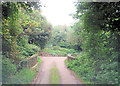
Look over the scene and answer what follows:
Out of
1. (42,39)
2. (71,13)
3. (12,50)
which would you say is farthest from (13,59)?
(42,39)

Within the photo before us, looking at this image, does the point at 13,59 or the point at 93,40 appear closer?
the point at 93,40

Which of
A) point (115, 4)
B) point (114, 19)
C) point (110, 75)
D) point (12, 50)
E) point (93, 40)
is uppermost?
point (115, 4)

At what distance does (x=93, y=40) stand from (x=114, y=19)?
1400mm

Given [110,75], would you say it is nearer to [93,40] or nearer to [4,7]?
[93,40]

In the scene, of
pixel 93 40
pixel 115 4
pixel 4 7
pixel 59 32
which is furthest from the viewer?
pixel 59 32

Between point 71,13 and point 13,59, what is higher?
point 71,13

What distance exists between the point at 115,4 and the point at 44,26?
41.7ft

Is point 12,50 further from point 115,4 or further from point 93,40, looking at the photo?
point 115,4

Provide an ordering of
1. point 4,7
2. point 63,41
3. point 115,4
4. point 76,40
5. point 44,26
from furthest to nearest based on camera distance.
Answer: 1. point 63,41
2. point 44,26
3. point 76,40
4. point 4,7
5. point 115,4

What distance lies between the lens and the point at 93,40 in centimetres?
453

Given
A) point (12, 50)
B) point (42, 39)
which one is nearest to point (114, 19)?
point (12, 50)

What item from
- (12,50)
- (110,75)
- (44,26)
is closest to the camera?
(110,75)

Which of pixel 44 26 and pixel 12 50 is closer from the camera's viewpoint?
pixel 12 50

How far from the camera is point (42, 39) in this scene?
15.1m
